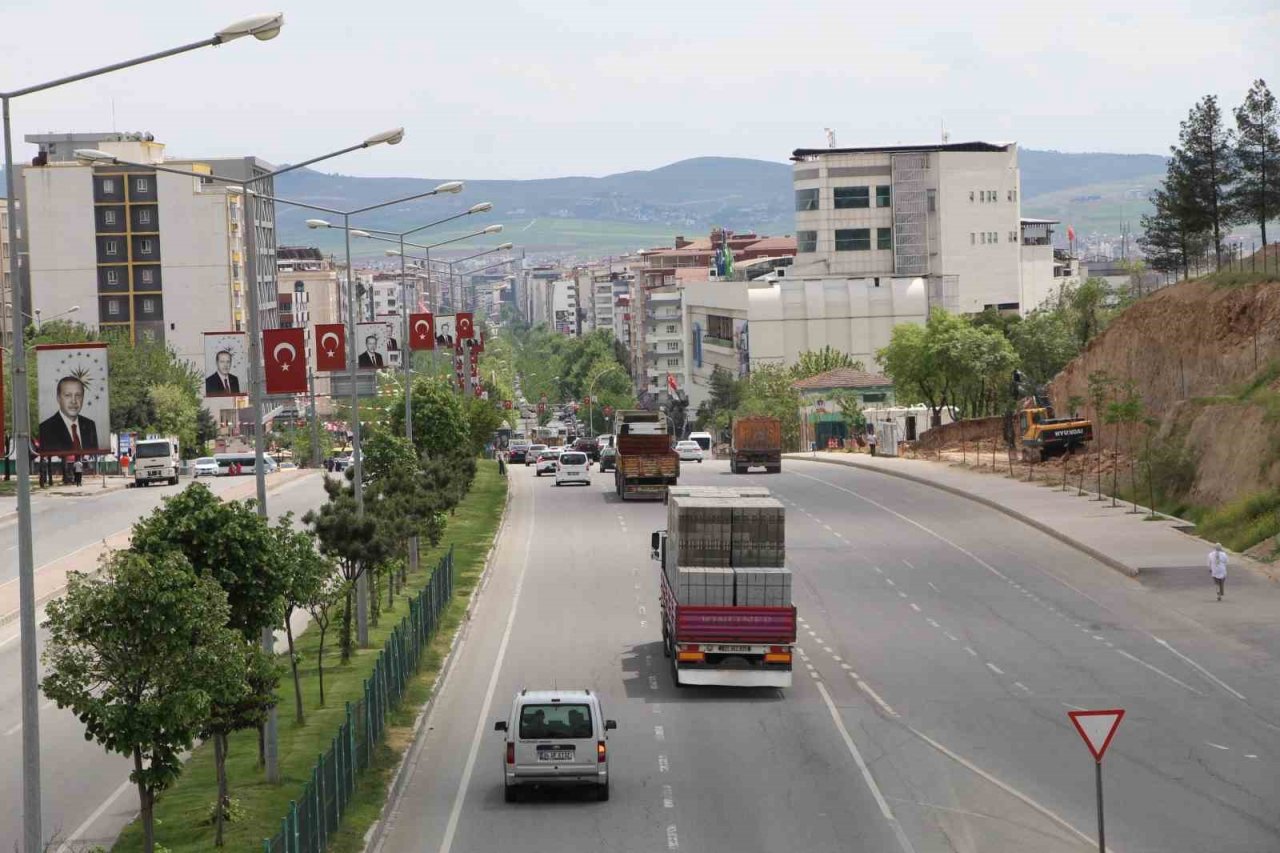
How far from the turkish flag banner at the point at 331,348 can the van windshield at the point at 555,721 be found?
11.9 metres

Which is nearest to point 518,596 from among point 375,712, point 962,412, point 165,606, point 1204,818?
point 375,712

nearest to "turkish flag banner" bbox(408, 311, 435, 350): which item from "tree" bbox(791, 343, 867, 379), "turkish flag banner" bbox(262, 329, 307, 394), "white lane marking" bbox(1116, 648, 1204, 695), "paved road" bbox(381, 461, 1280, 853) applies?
"paved road" bbox(381, 461, 1280, 853)

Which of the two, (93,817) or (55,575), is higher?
(55,575)

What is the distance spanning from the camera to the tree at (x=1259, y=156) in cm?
7475

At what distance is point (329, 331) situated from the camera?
35.4 meters

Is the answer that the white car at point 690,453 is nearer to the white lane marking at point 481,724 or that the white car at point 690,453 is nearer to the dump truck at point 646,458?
the dump truck at point 646,458

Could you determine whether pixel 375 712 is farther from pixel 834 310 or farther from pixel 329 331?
pixel 834 310

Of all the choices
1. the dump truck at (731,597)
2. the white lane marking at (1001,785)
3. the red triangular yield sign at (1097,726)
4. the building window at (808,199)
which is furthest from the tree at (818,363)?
the red triangular yield sign at (1097,726)

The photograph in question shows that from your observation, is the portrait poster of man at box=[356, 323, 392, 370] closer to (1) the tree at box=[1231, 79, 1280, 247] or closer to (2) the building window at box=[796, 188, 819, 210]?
(1) the tree at box=[1231, 79, 1280, 247]

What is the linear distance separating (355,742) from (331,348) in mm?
11482

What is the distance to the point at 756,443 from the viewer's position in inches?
3334

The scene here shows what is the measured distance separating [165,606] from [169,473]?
72296 mm

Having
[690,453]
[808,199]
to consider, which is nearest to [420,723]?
[690,453]

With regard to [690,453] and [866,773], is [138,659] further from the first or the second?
[690,453]
